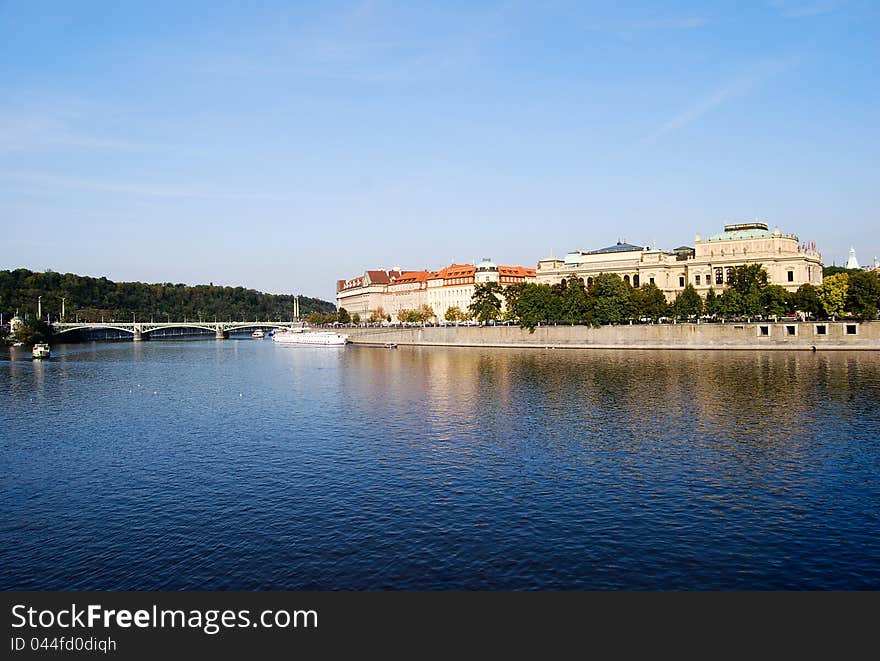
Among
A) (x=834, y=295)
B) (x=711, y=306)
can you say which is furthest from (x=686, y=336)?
(x=834, y=295)

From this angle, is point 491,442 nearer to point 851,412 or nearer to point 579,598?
point 579,598

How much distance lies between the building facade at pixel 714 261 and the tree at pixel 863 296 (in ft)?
72.1

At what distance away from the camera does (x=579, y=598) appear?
52.4ft

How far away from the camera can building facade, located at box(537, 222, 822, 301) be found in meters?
105

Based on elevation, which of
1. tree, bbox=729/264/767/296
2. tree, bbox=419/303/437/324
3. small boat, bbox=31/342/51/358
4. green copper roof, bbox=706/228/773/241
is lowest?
small boat, bbox=31/342/51/358

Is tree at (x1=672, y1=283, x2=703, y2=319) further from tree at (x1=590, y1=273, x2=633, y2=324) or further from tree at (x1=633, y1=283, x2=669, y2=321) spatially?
tree at (x1=590, y1=273, x2=633, y2=324)

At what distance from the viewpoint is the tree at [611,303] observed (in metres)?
93.4

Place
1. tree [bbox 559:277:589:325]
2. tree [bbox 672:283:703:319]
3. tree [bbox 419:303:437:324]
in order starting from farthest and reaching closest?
tree [bbox 419:303:437:324] → tree [bbox 559:277:589:325] → tree [bbox 672:283:703:319]

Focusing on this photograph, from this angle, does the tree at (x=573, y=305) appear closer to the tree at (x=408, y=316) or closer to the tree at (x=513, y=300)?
the tree at (x=513, y=300)

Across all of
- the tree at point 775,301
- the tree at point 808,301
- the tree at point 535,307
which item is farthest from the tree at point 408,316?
the tree at point 808,301

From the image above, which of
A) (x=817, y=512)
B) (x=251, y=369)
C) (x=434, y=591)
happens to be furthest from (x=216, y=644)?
(x=251, y=369)

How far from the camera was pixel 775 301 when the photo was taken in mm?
87250

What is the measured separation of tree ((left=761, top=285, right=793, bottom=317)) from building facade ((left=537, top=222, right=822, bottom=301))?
577 inches

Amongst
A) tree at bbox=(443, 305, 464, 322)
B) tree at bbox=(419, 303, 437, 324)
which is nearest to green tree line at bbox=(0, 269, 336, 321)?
tree at bbox=(419, 303, 437, 324)
